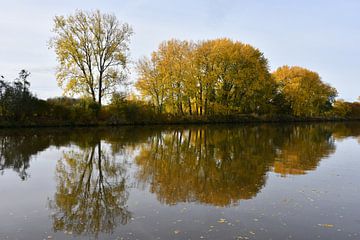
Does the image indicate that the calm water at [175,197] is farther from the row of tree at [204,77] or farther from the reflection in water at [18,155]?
the row of tree at [204,77]

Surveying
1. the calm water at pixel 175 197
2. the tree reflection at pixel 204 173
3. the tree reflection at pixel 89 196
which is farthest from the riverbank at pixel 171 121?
the tree reflection at pixel 89 196

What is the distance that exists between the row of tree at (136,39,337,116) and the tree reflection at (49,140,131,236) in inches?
1407

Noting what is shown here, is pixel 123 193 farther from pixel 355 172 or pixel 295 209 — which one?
pixel 355 172

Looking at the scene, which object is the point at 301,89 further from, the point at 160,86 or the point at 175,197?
the point at 175,197

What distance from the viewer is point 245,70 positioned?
53656 mm

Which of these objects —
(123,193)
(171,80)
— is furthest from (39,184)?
(171,80)

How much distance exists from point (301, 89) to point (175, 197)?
6706cm

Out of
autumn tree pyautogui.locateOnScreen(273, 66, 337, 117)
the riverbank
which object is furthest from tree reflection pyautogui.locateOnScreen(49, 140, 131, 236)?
autumn tree pyautogui.locateOnScreen(273, 66, 337, 117)

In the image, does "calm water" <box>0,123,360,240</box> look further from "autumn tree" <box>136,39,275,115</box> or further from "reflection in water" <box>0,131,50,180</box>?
"autumn tree" <box>136,39,275,115</box>

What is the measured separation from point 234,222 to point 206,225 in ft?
2.17

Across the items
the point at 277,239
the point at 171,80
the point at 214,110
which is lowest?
the point at 277,239

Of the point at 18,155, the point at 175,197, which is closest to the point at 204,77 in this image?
the point at 18,155

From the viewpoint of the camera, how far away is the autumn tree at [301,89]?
2761 inches

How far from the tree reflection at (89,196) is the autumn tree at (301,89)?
199 feet
